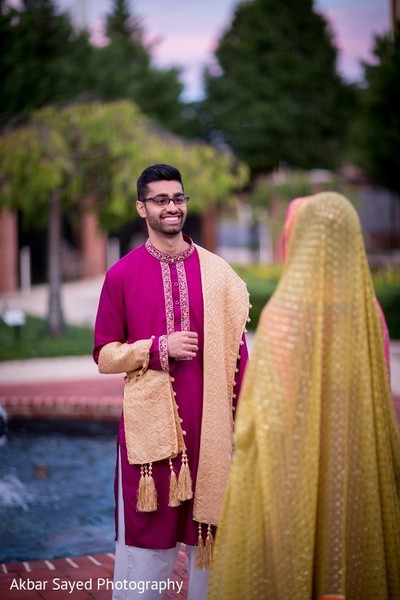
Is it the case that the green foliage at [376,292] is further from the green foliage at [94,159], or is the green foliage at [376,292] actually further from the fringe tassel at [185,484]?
the fringe tassel at [185,484]

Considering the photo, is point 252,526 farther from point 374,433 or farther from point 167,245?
point 167,245

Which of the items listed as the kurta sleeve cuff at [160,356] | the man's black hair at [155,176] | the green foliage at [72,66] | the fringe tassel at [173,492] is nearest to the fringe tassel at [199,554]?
the fringe tassel at [173,492]

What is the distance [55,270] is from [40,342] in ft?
3.94

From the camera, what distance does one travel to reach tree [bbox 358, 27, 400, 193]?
21.8 m

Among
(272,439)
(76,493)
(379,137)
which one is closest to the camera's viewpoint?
(272,439)

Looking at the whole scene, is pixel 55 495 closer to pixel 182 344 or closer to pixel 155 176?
pixel 182 344

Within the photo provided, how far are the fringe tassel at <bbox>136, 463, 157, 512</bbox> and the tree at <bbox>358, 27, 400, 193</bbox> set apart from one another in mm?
20214

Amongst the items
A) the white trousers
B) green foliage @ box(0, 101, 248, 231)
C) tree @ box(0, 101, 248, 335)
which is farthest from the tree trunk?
the white trousers

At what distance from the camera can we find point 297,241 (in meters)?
2.35

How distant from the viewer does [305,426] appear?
7.62 feet

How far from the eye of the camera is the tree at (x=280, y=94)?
33938 mm

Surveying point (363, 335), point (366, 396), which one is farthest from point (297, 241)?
point (366, 396)

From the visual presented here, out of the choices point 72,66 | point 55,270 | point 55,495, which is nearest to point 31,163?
point 55,270

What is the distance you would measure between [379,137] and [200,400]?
67.2 feet
